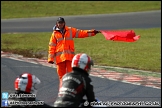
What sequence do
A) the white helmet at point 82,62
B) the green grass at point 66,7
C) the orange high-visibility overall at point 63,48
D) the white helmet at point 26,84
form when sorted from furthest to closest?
the green grass at point 66,7 < the orange high-visibility overall at point 63,48 < the white helmet at point 82,62 < the white helmet at point 26,84

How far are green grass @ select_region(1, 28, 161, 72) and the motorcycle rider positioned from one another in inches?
328

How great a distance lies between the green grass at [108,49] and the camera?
15852 millimetres

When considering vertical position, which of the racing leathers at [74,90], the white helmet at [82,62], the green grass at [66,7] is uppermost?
the green grass at [66,7]

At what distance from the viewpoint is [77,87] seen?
6418 millimetres

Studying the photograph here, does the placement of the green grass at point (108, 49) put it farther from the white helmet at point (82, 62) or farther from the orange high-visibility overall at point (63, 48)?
the white helmet at point (82, 62)

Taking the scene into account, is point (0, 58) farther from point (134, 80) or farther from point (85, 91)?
point (85, 91)

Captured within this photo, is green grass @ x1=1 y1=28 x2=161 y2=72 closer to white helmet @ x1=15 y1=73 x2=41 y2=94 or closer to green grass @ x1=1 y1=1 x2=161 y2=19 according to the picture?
white helmet @ x1=15 y1=73 x2=41 y2=94

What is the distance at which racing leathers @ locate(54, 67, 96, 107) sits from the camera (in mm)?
6336

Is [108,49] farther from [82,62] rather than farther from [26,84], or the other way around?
[26,84]

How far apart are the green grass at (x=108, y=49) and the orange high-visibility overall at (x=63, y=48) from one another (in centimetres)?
504

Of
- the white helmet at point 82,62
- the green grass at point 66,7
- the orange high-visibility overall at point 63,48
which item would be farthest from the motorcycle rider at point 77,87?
the green grass at point 66,7

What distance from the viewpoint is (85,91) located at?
6.54m

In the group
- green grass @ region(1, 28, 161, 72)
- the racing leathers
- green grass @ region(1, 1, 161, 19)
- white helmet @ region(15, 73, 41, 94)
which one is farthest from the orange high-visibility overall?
green grass @ region(1, 1, 161, 19)

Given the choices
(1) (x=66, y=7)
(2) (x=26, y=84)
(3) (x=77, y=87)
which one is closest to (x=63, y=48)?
(3) (x=77, y=87)
